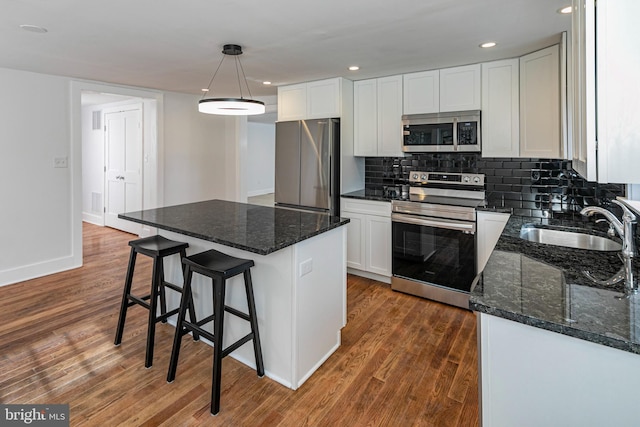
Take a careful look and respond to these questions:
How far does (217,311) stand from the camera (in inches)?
77.7

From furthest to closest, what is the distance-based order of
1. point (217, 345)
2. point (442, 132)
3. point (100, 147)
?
point (100, 147), point (442, 132), point (217, 345)

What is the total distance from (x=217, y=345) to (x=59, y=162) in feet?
12.0

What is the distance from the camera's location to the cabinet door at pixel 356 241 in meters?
3.95

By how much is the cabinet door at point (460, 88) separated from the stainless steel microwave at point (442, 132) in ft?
0.26

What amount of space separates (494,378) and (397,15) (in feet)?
6.97

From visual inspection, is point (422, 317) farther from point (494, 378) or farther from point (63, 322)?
point (63, 322)

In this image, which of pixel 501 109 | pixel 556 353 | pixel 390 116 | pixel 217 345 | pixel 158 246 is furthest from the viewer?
pixel 390 116

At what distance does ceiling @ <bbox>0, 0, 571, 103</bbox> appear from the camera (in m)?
2.15

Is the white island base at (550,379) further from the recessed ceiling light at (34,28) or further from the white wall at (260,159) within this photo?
the white wall at (260,159)

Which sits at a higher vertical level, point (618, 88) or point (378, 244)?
point (618, 88)

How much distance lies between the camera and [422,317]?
3.08 m

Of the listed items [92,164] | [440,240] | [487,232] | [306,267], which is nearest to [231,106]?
[306,267]

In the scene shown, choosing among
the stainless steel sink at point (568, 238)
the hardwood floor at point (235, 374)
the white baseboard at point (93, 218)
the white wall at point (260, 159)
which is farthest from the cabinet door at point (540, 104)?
the white wall at point (260, 159)

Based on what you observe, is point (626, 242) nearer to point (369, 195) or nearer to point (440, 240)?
point (440, 240)
